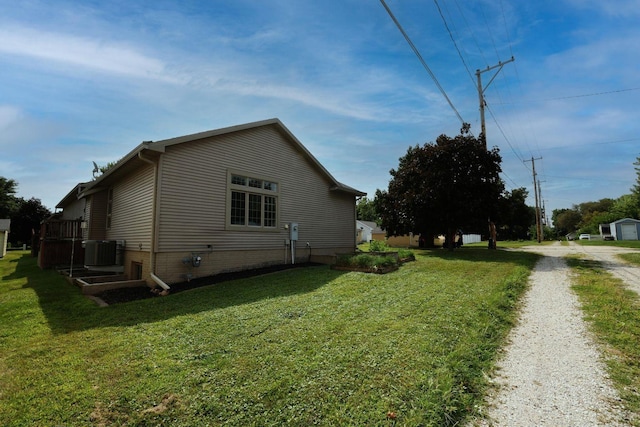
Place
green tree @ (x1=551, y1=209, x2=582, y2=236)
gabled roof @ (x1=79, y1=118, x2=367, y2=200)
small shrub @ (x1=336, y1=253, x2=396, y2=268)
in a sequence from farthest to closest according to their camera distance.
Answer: green tree @ (x1=551, y1=209, x2=582, y2=236)
small shrub @ (x1=336, y1=253, x2=396, y2=268)
gabled roof @ (x1=79, y1=118, x2=367, y2=200)

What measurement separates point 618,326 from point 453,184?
1193 cm

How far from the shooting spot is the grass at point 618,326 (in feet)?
9.42

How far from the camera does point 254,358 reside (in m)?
3.40

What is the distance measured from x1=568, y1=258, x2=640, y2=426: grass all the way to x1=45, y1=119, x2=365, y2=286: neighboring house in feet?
27.7

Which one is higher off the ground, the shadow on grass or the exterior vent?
the exterior vent

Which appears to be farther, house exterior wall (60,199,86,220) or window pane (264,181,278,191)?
house exterior wall (60,199,86,220)

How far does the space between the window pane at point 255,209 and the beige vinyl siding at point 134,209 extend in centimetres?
316

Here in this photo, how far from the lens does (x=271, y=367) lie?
10.4 ft

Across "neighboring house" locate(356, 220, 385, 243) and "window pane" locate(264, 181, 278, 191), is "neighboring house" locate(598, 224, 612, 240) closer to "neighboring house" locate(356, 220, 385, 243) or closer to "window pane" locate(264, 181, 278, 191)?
"neighboring house" locate(356, 220, 385, 243)

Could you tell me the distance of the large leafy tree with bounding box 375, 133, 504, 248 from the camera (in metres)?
15.6

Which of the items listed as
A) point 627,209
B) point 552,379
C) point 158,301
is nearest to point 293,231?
point 158,301

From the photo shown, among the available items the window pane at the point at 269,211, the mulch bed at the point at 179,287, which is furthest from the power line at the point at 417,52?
the mulch bed at the point at 179,287

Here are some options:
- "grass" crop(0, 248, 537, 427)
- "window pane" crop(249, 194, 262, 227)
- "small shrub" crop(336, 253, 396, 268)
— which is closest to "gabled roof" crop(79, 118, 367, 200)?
"window pane" crop(249, 194, 262, 227)

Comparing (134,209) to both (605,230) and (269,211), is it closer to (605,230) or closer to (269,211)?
(269,211)
